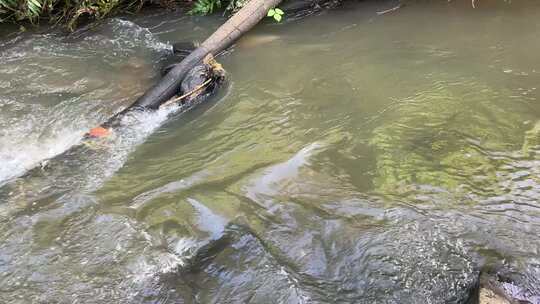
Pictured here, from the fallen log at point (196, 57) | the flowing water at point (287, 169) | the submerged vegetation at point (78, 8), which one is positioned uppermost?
the submerged vegetation at point (78, 8)

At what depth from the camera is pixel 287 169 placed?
4.11 m

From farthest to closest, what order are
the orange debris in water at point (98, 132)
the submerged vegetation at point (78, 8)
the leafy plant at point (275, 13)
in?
the submerged vegetation at point (78, 8)
the leafy plant at point (275, 13)
the orange debris in water at point (98, 132)

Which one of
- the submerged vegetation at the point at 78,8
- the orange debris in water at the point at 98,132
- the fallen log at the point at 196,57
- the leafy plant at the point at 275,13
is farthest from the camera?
the submerged vegetation at the point at 78,8

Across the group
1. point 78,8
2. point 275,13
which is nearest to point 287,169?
point 275,13

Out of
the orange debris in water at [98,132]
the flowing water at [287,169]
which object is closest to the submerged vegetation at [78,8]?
the flowing water at [287,169]

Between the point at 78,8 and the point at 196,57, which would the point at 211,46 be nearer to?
the point at 196,57

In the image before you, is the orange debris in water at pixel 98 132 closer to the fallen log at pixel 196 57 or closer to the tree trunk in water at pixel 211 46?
the fallen log at pixel 196 57

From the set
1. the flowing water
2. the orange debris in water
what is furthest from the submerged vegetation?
the orange debris in water

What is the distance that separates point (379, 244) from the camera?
3328 mm

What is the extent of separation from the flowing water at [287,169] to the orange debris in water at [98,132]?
0.11m

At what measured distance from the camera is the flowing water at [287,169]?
125 inches

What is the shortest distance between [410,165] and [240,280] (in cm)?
173

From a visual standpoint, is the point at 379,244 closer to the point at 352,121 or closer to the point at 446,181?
the point at 446,181

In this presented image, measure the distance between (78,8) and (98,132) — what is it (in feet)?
9.20
